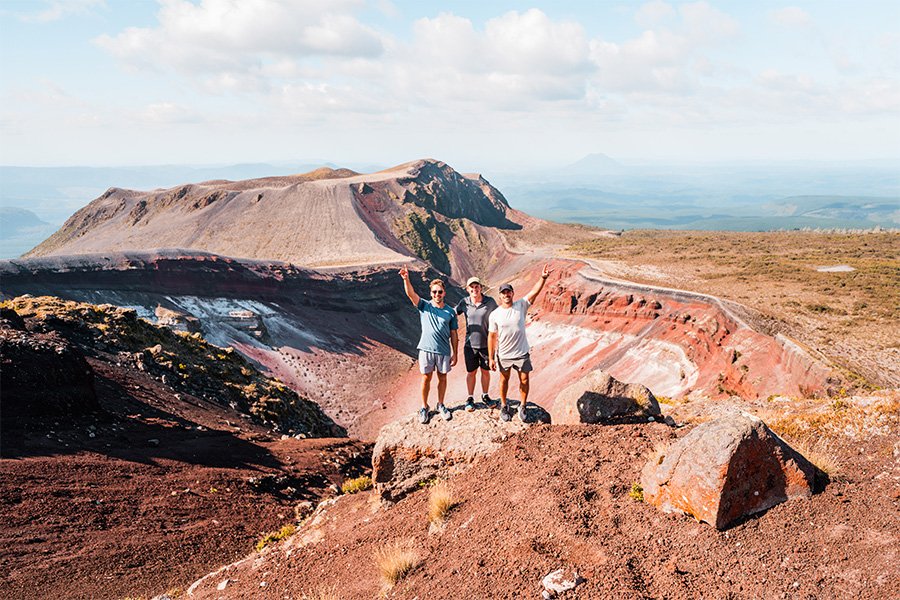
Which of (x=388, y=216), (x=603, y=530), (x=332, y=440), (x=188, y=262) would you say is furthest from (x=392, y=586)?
(x=388, y=216)

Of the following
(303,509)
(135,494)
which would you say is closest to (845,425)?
(303,509)

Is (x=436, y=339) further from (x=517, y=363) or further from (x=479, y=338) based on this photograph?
(x=517, y=363)

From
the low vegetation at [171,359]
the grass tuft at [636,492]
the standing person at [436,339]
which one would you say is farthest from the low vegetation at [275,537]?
the low vegetation at [171,359]

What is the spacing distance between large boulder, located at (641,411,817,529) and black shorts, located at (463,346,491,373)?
10.9 ft

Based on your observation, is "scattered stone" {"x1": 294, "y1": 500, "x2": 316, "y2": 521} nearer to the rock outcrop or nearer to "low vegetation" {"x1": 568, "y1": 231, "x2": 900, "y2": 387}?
the rock outcrop

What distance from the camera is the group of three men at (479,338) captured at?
8336 mm

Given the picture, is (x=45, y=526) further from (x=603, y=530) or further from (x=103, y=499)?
(x=603, y=530)

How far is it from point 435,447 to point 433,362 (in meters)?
1.37

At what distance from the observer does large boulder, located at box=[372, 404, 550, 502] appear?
8.39m

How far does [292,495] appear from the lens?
44.8 ft

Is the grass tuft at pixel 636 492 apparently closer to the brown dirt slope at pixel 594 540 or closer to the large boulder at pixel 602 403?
the brown dirt slope at pixel 594 540

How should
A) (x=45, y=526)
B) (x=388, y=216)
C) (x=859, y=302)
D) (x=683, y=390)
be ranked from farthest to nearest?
(x=388, y=216), (x=859, y=302), (x=683, y=390), (x=45, y=526)

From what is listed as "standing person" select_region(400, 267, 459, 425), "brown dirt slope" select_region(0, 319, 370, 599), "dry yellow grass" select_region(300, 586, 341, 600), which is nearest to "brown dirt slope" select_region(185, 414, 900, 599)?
"dry yellow grass" select_region(300, 586, 341, 600)

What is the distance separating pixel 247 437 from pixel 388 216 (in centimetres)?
6999
